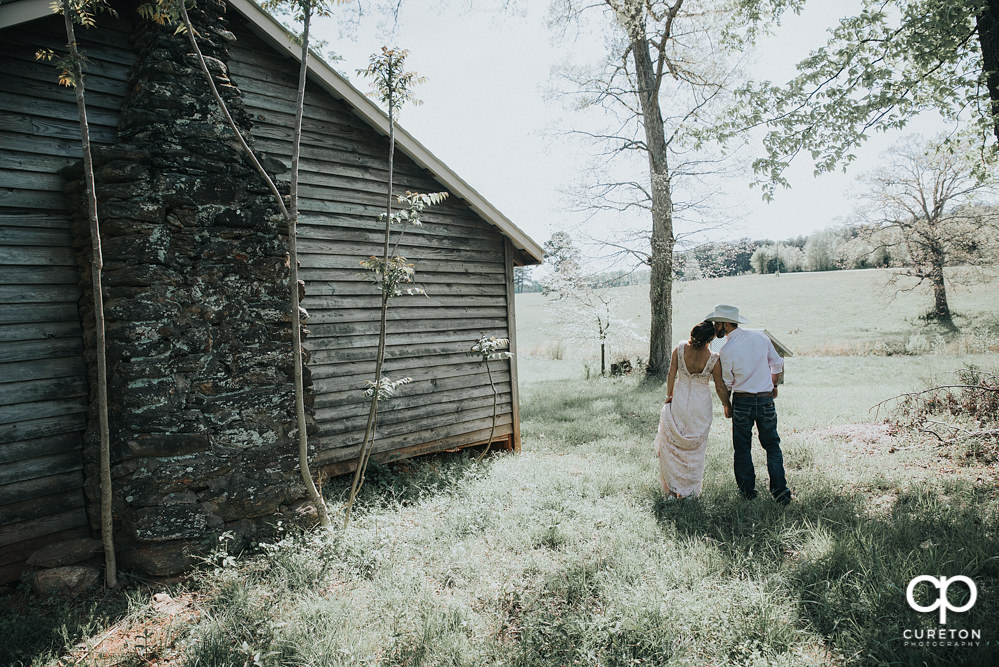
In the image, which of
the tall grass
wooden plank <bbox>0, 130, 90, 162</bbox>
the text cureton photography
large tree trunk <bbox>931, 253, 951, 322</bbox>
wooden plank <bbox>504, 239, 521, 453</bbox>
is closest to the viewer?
the text cureton photography

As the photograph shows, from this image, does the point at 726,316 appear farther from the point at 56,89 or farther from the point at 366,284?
the point at 56,89

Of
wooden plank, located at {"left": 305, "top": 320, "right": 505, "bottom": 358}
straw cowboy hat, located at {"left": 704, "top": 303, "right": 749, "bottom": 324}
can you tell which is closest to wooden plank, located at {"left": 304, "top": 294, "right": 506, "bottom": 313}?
wooden plank, located at {"left": 305, "top": 320, "right": 505, "bottom": 358}

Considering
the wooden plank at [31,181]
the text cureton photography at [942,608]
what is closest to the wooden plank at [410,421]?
the wooden plank at [31,181]

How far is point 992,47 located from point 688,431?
522 centimetres

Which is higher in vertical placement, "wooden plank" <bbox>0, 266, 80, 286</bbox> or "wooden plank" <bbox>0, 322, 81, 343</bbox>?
"wooden plank" <bbox>0, 266, 80, 286</bbox>

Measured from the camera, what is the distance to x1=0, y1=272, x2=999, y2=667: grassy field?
9.55 ft

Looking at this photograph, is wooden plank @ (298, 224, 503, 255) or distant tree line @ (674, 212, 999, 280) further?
distant tree line @ (674, 212, 999, 280)

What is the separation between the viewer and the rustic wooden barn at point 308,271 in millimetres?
4000

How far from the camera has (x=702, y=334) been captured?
5.02m

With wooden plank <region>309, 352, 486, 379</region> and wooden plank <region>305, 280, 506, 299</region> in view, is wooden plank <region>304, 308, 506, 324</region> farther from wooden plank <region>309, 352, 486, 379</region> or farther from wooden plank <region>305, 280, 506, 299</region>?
wooden plank <region>309, 352, 486, 379</region>

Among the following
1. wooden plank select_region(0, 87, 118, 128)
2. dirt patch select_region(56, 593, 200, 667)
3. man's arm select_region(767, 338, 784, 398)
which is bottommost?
dirt patch select_region(56, 593, 200, 667)

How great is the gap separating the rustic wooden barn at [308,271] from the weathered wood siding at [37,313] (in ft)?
0.04

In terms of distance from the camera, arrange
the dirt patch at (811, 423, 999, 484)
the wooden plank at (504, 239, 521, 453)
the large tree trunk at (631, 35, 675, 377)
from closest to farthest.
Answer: the dirt patch at (811, 423, 999, 484), the wooden plank at (504, 239, 521, 453), the large tree trunk at (631, 35, 675, 377)

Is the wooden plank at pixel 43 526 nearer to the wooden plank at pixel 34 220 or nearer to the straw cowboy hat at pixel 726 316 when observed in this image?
the wooden plank at pixel 34 220
